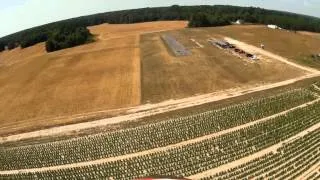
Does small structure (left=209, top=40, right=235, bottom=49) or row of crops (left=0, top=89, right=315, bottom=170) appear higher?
row of crops (left=0, top=89, right=315, bottom=170)

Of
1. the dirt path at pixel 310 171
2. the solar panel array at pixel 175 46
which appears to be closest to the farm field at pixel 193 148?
the dirt path at pixel 310 171

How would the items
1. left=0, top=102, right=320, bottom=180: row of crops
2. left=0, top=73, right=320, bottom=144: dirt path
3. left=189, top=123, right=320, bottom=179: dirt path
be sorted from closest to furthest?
left=189, top=123, right=320, bottom=179: dirt path
left=0, top=102, right=320, bottom=180: row of crops
left=0, top=73, right=320, bottom=144: dirt path

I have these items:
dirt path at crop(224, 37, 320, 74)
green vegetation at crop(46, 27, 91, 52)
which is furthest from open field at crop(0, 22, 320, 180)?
green vegetation at crop(46, 27, 91, 52)

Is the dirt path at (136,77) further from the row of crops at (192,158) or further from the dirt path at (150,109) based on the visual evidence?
the row of crops at (192,158)

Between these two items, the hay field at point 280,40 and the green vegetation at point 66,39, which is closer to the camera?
the hay field at point 280,40

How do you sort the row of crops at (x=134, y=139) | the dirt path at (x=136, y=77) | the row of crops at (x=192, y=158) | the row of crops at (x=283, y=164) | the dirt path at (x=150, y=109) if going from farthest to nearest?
the dirt path at (x=136, y=77), the dirt path at (x=150, y=109), the row of crops at (x=134, y=139), the row of crops at (x=192, y=158), the row of crops at (x=283, y=164)

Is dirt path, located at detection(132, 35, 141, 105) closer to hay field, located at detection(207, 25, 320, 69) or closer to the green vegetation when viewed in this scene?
the green vegetation

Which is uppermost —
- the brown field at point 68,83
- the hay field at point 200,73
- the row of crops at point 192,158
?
the row of crops at point 192,158

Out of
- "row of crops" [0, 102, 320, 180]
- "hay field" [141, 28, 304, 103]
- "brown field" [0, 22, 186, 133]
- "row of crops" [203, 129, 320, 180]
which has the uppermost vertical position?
"row of crops" [203, 129, 320, 180]
